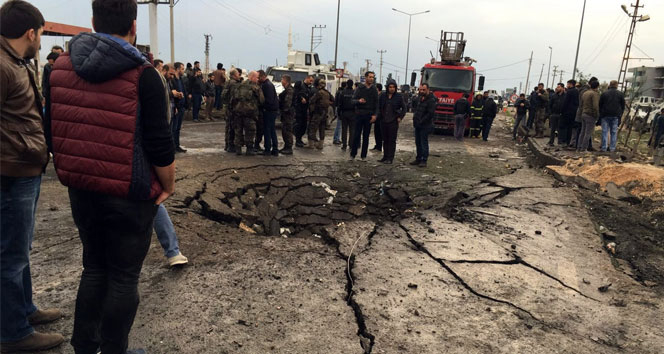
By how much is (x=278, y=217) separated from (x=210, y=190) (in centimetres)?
110

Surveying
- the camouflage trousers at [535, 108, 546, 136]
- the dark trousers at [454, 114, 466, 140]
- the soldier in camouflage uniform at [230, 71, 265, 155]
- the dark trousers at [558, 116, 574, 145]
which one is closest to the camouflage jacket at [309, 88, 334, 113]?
the soldier in camouflage uniform at [230, 71, 265, 155]

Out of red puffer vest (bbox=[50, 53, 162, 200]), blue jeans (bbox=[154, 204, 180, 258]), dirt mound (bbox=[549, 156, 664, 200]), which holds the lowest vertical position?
blue jeans (bbox=[154, 204, 180, 258])

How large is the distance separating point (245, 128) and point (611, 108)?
332 inches

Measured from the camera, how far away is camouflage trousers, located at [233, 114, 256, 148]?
8508 mm

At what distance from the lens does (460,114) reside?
13.8m

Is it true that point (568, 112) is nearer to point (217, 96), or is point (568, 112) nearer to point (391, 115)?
point (391, 115)

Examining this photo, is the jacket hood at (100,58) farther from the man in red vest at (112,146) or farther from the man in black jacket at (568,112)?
the man in black jacket at (568,112)

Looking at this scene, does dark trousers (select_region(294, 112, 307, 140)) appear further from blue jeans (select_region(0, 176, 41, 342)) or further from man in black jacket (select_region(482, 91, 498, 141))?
blue jeans (select_region(0, 176, 41, 342))

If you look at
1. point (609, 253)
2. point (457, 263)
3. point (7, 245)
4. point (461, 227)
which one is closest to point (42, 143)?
point (7, 245)

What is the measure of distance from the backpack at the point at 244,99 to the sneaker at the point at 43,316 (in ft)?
19.9

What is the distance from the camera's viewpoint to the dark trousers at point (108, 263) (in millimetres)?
1890

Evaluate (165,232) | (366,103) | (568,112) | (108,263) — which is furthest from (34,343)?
(568,112)

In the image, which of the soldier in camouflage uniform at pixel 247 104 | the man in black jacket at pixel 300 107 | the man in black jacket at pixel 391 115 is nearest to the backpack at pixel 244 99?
the soldier in camouflage uniform at pixel 247 104

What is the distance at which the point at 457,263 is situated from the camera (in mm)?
3943
